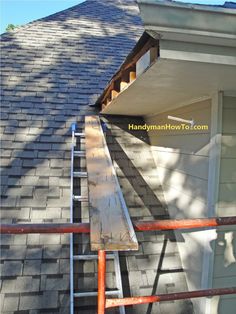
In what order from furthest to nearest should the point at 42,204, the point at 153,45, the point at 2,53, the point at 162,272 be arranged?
the point at 2,53, the point at 42,204, the point at 162,272, the point at 153,45

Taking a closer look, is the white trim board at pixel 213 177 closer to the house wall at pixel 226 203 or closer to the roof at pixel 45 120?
the house wall at pixel 226 203

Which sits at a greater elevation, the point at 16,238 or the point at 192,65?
the point at 192,65

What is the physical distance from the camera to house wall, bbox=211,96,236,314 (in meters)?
2.57

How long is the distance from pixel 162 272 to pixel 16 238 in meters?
1.49

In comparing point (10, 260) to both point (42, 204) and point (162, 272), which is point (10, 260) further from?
point (162, 272)

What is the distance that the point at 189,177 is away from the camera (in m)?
3.08

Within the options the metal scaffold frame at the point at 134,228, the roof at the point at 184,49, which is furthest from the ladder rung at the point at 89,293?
the roof at the point at 184,49

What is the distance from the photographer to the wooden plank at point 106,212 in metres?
1.30

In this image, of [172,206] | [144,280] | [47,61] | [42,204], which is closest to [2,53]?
[47,61]

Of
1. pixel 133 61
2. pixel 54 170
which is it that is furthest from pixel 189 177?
pixel 54 170

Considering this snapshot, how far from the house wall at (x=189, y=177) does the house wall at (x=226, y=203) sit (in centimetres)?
14

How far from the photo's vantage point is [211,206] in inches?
102

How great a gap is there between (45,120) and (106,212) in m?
3.15

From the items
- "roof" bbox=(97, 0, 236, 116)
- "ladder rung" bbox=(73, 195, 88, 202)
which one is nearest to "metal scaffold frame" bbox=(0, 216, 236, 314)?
"roof" bbox=(97, 0, 236, 116)
